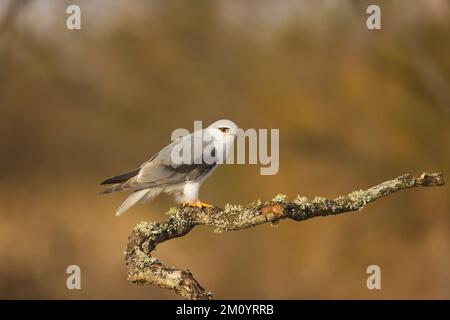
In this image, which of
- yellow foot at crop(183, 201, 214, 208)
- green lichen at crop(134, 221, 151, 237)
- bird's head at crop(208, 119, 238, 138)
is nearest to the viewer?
green lichen at crop(134, 221, 151, 237)

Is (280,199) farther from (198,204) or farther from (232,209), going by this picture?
(198,204)

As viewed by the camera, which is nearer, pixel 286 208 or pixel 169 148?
pixel 286 208

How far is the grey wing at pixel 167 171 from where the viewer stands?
2.77 m

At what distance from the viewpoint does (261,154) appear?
13.3 ft

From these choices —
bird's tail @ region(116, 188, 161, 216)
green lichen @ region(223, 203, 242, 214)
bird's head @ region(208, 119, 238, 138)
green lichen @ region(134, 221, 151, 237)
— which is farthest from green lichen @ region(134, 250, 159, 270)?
bird's head @ region(208, 119, 238, 138)

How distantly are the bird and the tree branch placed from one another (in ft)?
0.53

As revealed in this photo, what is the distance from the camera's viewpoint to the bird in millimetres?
2799

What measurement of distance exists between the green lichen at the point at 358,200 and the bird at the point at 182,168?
667 millimetres

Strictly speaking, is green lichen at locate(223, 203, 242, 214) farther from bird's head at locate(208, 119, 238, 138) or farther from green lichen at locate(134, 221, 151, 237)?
bird's head at locate(208, 119, 238, 138)

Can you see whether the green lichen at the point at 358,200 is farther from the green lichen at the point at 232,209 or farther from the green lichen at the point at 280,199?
the green lichen at the point at 232,209

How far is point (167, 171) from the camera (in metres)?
2.86

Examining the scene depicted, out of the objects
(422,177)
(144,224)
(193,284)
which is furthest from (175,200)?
(422,177)

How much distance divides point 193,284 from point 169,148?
3.25 feet

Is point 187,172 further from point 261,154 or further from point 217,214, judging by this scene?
point 261,154
